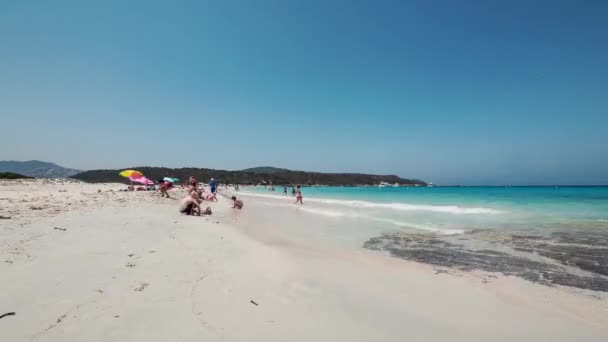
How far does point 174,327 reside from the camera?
112 inches

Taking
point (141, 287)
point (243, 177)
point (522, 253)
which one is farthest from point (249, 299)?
point (243, 177)

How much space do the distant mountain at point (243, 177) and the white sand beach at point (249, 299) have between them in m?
111

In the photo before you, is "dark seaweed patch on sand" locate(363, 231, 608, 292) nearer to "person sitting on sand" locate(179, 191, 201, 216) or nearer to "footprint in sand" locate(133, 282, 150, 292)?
"footprint in sand" locate(133, 282, 150, 292)

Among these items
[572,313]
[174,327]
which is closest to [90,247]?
[174,327]

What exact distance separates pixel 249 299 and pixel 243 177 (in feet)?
513

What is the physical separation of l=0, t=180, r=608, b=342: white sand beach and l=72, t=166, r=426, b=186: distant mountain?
110795 mm

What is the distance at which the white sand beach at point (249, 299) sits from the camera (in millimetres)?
2893

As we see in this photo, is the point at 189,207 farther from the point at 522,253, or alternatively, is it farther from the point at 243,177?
the point at 243,177

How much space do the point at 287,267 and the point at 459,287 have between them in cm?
290

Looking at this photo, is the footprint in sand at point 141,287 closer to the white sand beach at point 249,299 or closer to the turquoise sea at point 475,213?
the white sand beach at point 249,299

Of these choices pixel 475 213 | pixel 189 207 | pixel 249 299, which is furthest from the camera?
pixel 475 213

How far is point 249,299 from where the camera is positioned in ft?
12.3

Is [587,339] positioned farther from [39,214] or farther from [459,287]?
[39,214]

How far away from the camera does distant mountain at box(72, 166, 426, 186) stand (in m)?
127
